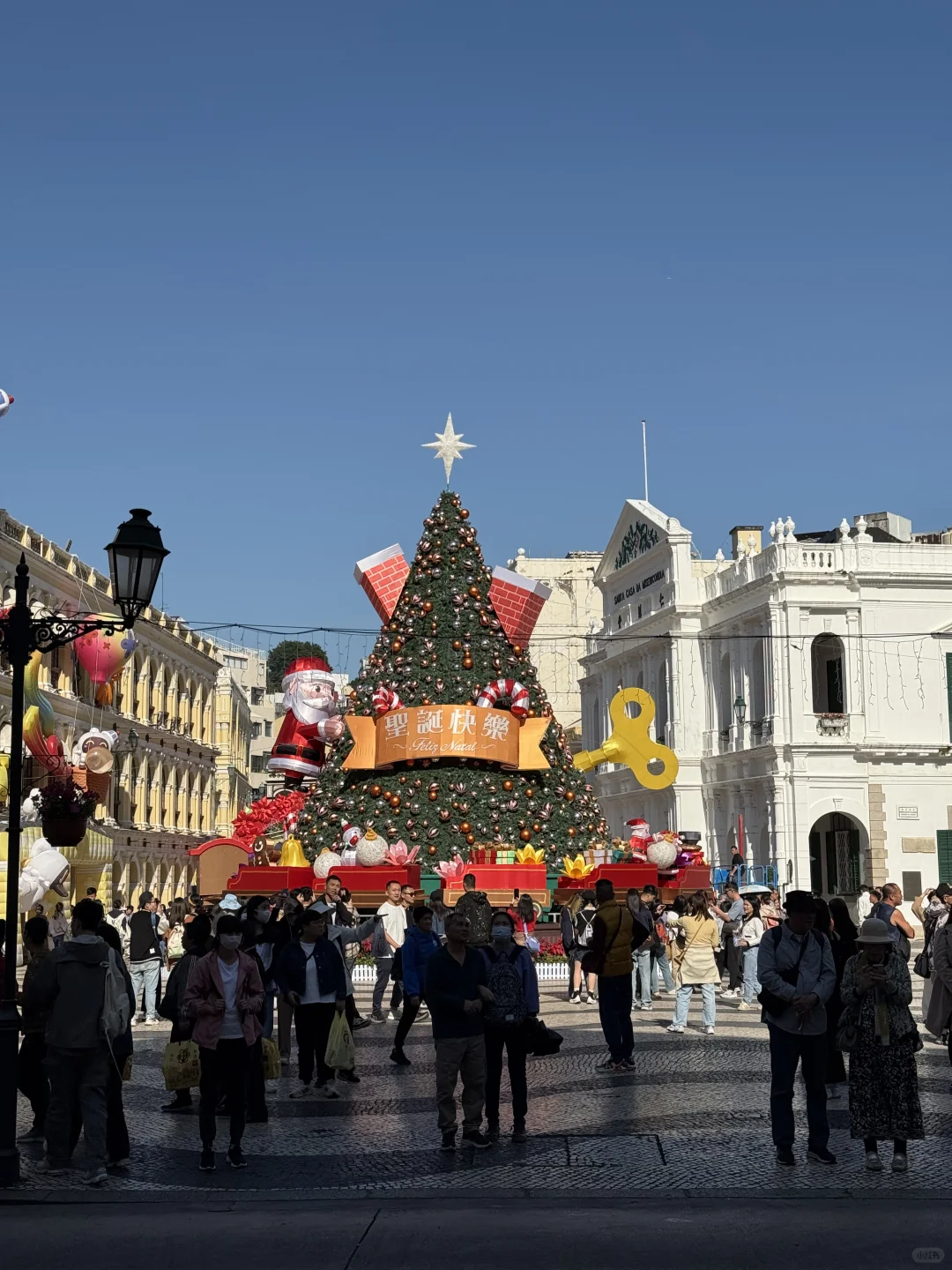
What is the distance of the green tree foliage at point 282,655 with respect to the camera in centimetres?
9684

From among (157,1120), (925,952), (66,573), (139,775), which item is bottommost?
(157,1120)

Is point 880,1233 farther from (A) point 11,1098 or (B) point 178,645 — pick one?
(B) point 178,645

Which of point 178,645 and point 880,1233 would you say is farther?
point 178,645

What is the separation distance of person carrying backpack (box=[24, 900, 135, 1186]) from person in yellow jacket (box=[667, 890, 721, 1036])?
8.30m

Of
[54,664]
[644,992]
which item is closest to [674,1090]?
[644,992]

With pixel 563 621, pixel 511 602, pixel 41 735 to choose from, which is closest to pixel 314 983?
pixel 41 735

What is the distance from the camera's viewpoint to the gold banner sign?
29734 mm

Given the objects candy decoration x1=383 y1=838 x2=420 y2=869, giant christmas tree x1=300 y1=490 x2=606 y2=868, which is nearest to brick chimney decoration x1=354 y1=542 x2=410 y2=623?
giant christmas tree x1=300 y1=490 x2=606 y2=868

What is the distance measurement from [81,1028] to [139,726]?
145 ft

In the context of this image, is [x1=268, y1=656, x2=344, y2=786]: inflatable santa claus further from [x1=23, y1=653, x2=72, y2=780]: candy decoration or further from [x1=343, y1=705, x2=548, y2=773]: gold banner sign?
[x1=23, y1=653, x2=72, y2=780]: candy decoration

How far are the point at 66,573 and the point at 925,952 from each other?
1296 inches

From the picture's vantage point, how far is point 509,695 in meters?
30.5

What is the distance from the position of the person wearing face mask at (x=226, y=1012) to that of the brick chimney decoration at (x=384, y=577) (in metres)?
22.9

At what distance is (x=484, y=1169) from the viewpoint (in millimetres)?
9484
